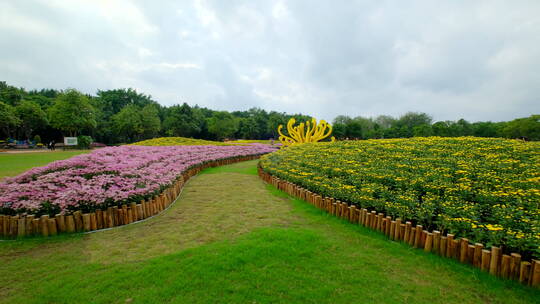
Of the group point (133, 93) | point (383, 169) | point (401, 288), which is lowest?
point (401, 288)

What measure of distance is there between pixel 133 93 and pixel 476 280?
59.3 m

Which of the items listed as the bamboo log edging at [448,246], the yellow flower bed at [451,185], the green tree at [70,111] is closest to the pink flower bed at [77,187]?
the yellow flower bed at [451,185]

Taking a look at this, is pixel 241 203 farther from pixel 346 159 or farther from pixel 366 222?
pixel 346 159

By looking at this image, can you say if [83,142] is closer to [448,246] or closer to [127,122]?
[127,122]

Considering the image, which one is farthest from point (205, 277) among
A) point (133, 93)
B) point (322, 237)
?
point (133, 93)

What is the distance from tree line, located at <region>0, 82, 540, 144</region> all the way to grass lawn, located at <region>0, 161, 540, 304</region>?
3357 centimetres

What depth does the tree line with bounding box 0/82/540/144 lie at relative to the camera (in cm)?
3111

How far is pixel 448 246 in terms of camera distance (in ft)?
11.2

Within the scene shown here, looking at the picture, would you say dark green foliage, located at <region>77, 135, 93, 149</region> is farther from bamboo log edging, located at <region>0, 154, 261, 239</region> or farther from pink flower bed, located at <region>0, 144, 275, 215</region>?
bamboo log edging, located at <region>0, 154, 261, 239</region>

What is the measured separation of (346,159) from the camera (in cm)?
780

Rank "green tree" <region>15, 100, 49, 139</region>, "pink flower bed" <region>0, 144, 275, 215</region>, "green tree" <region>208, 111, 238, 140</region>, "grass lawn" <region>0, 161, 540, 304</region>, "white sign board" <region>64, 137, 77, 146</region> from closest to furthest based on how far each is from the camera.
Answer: "grass lawn" <region>0, 161, 540, 304</region>
"pink flower bed" <region>0, 144, 275, 215</region>
"white sign board" <region>64, 137, 77, 146</region>
"green tree" <region>15, 100, 49, 139</region>
"green tree" <region>208, 111, 238, 140</region>

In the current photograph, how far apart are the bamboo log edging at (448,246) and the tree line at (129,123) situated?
32.6m

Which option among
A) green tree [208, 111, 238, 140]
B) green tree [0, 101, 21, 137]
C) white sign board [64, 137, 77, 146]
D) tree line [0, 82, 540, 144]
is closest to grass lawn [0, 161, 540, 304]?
white sign board [64, 137, 77, 146]

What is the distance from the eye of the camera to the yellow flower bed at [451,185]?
10.9 ft
